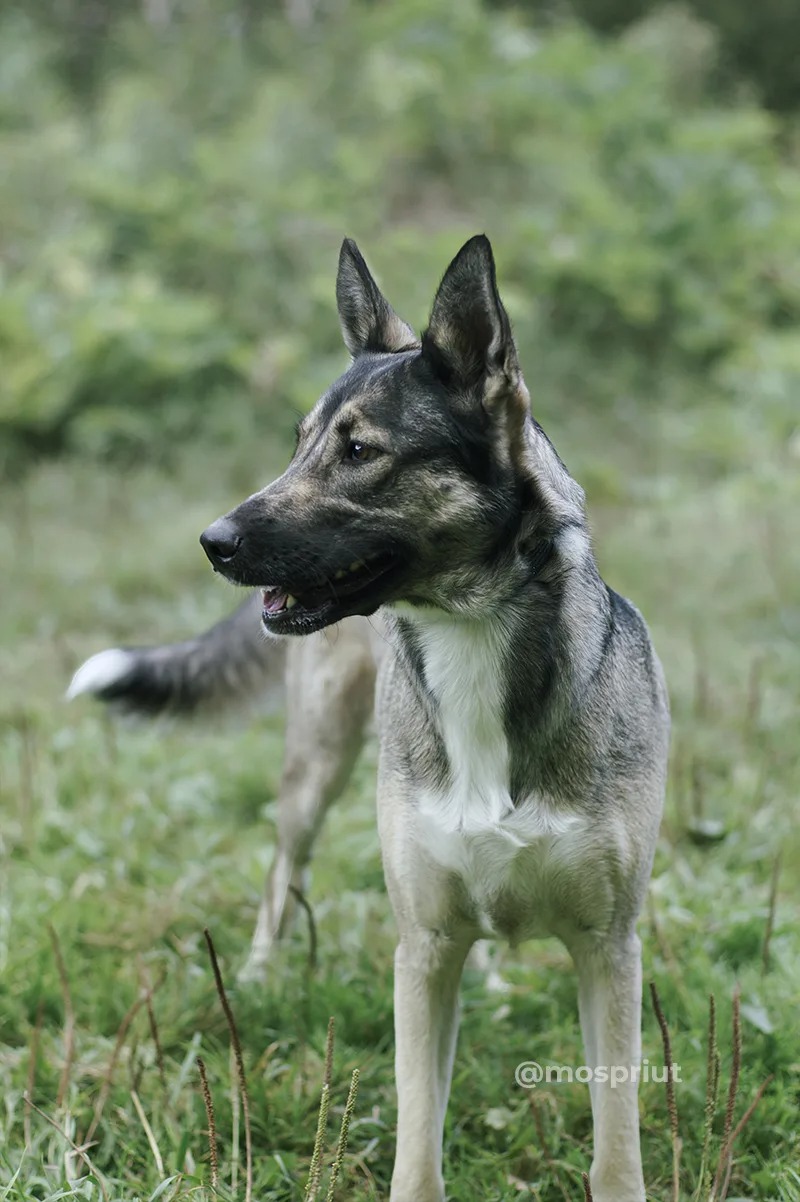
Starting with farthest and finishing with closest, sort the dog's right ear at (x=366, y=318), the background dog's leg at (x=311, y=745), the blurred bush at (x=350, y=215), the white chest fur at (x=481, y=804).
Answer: the blurred bush at (x=350, y=215)
the background dog's leg at (x=311, y=745)
the dog's right ear at (x=366, y=318)
the white chest fur at (x=481, y=804)

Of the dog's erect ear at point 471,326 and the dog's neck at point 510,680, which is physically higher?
the dog's erect ear at point 471,326

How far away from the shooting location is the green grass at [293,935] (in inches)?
127

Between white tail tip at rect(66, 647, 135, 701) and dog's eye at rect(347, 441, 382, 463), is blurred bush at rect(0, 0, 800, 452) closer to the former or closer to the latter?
white tail tip at rect(66, 647, 135, 701)

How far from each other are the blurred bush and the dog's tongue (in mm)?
6701

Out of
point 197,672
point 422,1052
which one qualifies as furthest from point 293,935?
point 422,1052

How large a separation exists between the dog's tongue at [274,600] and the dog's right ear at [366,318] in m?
0.69

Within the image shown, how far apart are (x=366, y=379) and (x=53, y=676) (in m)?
4.03

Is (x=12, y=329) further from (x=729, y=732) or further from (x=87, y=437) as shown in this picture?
(x=729, y=732)

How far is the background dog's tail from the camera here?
13.2 feet

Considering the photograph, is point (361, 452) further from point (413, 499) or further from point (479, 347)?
point (479, 347)

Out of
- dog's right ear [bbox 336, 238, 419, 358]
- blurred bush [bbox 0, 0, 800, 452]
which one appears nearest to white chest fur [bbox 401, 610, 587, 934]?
dog's right ear [bbox 336, 238, 419, 358]

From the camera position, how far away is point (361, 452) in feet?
9.09

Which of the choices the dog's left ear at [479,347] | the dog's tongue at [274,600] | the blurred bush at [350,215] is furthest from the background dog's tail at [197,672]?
the blurred bush at [350,215]

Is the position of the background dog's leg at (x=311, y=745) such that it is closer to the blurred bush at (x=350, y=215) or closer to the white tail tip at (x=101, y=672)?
the white tail tip at (x=101, y=672)
